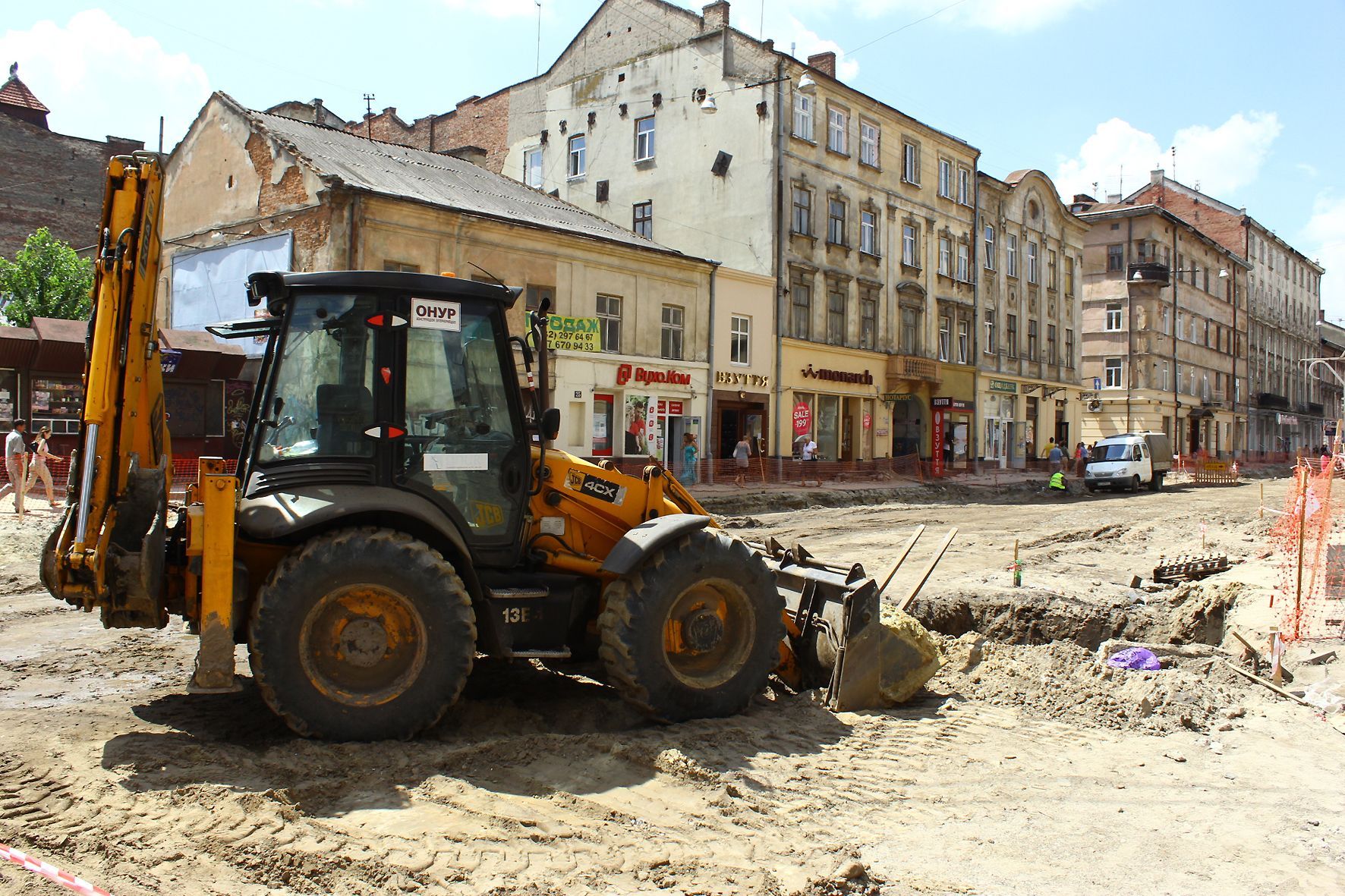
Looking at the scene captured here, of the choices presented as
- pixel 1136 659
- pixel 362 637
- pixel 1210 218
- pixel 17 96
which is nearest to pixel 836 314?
pixel 1136 659

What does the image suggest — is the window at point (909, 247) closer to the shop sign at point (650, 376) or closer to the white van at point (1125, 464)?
the white van at point (1125, 464)

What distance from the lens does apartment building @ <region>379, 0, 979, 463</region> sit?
32031 millimetres

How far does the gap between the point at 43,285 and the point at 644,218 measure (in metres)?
20.3

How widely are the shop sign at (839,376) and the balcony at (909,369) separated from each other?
1061mm

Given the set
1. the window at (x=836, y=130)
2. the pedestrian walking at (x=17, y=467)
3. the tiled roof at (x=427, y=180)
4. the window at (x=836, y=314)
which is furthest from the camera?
the window at (x=836, y=314)

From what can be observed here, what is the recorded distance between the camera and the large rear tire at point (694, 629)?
5.92m

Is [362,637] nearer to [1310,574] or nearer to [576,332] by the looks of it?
[1310,574]

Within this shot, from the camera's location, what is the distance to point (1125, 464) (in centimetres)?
3397

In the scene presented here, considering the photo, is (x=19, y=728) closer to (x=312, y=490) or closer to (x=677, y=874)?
(x=312, y=490)

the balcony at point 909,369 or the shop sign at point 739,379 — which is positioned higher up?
the balcony at point 909,369

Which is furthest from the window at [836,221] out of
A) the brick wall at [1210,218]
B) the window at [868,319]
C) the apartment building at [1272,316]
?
the brick wall at [1210,218]

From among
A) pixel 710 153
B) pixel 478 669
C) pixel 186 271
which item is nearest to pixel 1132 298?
pixel 710 153

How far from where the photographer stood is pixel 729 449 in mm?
31156

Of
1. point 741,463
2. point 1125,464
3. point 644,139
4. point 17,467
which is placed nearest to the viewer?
point 17,467
